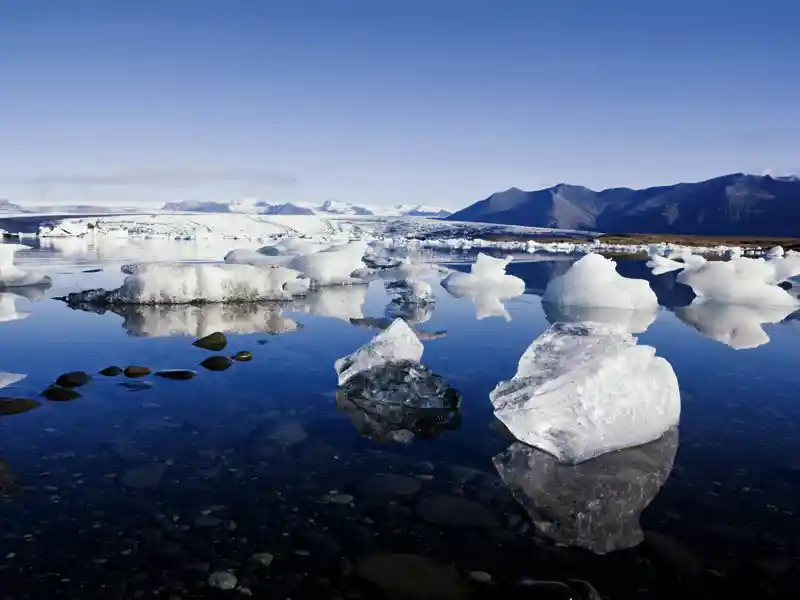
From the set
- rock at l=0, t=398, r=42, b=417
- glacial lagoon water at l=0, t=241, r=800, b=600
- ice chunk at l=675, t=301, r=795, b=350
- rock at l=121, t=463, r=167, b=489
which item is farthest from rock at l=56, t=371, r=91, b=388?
ice chunk at l=675, t=301, r=795, b=350

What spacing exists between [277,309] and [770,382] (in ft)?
33.4

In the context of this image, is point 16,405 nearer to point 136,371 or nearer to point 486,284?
point 136,371

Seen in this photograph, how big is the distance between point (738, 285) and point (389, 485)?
56.6 feet

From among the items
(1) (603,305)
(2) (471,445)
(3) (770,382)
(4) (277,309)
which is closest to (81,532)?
(2) (471,445)

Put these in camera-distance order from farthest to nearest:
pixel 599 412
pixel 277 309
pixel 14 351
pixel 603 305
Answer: pixel 603 305 < pixel 277 309 < pixel 14 351 < pixel 599 412

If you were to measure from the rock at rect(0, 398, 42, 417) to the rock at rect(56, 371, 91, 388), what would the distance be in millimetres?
742

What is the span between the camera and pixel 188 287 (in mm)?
14961

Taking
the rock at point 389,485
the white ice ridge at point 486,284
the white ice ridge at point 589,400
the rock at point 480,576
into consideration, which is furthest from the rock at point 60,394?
the white ice ridge at point 486,284

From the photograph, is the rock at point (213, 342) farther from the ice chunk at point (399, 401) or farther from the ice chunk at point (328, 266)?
the ice chunk at point (328, 266)

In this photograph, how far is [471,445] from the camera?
5.84 meters

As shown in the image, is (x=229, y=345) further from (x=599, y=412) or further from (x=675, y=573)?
(x=675, y=573)

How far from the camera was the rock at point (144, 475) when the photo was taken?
485cm

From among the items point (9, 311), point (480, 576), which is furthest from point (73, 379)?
point (9, 311)

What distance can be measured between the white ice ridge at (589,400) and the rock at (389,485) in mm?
1240
